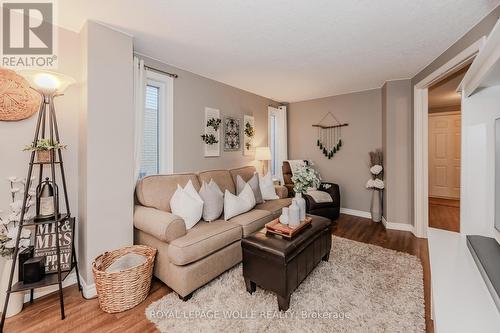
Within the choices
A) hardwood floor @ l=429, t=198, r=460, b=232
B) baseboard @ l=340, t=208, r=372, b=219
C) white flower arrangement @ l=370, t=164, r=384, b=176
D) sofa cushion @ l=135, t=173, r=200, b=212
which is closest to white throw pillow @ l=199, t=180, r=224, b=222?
sofa cushion @ l=135, t=173, r=200, b=212

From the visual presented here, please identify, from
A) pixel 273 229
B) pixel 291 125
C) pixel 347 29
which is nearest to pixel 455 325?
pixel 273 229

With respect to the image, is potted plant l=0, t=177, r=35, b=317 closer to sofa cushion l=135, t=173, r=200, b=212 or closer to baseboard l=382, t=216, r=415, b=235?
sofa cushion l=135, t=173, r=200, b=212

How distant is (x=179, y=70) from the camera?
3.08 m

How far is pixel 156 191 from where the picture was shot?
2.48 m

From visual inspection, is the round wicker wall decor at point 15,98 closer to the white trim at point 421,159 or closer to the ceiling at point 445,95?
the white trim at point 421,159

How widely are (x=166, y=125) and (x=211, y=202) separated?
1.22 meters

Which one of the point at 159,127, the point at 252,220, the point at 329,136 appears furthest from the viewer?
the point at 329,136

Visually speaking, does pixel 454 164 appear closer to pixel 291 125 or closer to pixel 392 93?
pixel 392 93

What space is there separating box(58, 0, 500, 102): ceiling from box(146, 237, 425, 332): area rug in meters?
2.40

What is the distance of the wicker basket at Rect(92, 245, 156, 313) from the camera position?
5.79 ft

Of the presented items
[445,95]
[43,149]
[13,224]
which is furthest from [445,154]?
[13,224]

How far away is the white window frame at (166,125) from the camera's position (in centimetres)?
295

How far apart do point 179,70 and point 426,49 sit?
119 inches

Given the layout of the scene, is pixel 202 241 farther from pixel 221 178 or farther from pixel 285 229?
pixel 221 178
